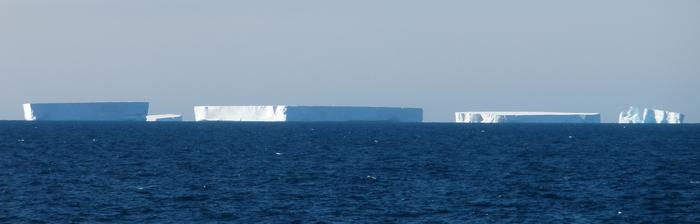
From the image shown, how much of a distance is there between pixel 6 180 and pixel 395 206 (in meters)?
15.5

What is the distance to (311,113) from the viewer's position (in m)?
157

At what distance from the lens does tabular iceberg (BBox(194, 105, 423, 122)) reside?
156375 mm

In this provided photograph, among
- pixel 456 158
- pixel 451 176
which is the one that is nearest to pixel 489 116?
pixel 456 158

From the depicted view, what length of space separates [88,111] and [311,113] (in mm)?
31152

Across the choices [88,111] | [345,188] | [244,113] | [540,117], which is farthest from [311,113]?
[345,188]

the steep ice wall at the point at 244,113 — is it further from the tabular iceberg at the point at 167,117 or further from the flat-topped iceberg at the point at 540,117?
the flat-topped iceberg at the point at 540,117

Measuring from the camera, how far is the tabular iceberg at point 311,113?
156375mm

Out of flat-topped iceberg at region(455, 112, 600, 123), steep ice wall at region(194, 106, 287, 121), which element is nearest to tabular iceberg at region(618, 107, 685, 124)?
flat-topped iceberg at region(455, 112, 600, 123)

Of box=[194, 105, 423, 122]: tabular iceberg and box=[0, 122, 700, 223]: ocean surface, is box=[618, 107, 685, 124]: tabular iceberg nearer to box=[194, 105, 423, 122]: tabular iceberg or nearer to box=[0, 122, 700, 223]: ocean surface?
box=[194, 105, 423, 122]: tabular iceberg

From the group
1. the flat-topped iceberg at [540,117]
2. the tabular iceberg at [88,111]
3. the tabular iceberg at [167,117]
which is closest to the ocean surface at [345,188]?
the tabular iceberg at [88,111]

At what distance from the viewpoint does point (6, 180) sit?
128 ft

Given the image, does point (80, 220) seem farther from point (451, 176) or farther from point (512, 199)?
point (451, 176)

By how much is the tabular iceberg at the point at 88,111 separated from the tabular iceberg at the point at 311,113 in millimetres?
15798

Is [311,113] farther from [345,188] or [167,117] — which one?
[345,188]
